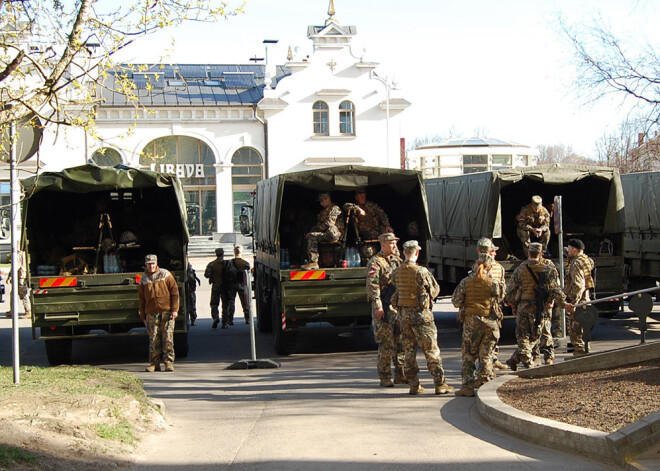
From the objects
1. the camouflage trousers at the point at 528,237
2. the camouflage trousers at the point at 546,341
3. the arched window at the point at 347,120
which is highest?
the arched window at the point at 347,120

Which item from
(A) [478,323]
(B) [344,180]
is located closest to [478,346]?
(A) [478,323]

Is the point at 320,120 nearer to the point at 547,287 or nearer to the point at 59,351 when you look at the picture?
the point at 59,351

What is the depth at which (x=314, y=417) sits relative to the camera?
9445 millimetres

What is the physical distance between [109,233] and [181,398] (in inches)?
216

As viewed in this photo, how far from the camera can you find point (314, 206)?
55.0 ft

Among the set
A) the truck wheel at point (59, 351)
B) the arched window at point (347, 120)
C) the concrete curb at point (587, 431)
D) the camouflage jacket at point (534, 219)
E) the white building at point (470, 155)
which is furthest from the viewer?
the white building at point (470, 155)

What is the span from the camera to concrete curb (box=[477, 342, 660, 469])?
682 cm

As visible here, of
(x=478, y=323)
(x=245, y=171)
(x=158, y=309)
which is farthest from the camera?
(x=245, y=171)

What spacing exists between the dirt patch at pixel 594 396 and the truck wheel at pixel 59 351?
7.42 m

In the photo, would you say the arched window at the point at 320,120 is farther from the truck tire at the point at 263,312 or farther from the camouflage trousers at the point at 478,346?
the camouflage trousers at the point at 478,346

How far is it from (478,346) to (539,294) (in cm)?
154

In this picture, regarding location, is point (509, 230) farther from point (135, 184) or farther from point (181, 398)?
point (181, 398)

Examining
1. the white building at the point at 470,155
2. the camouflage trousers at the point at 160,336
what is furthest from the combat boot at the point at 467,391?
the white building at the point at 470,155

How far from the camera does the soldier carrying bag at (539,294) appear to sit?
38.1 ft
